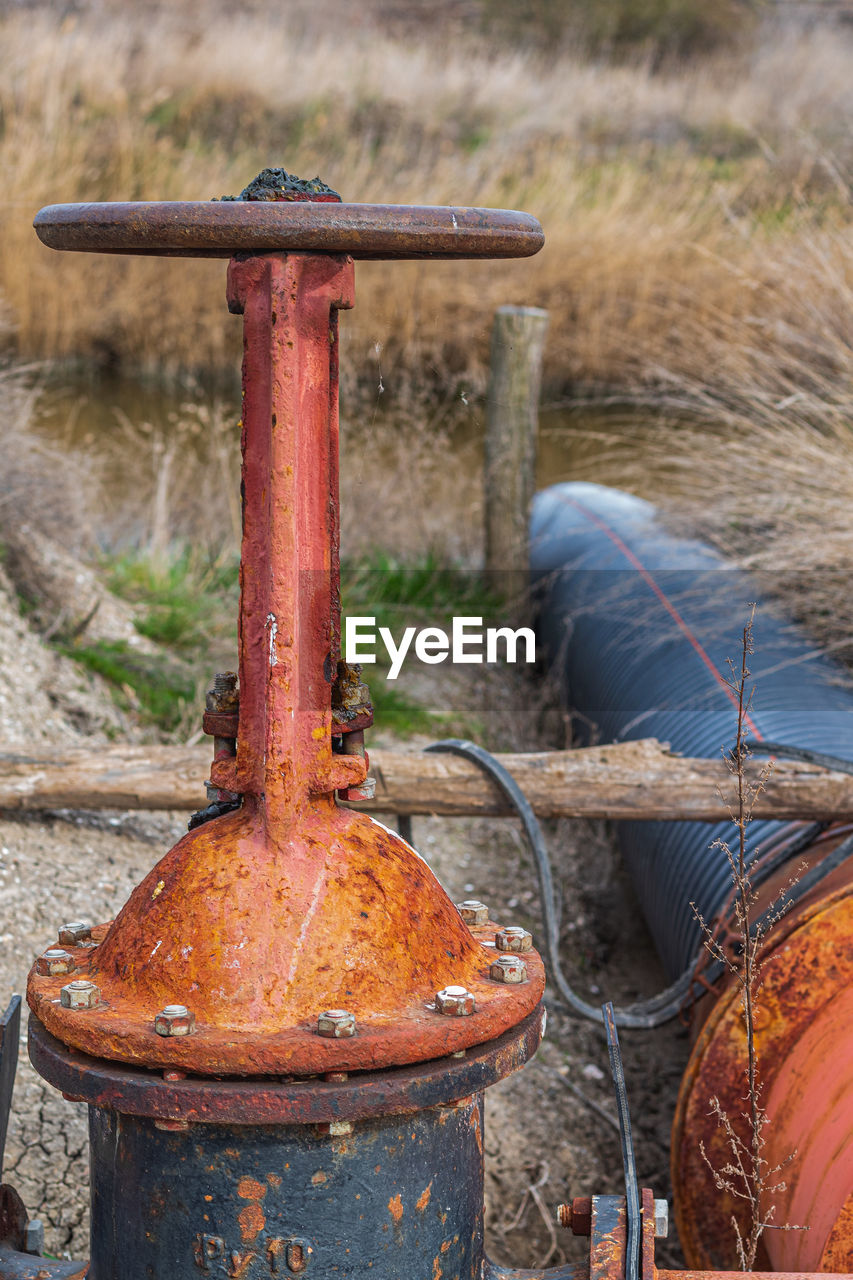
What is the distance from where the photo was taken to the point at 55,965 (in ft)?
5.08

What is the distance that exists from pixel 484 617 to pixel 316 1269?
4872mm

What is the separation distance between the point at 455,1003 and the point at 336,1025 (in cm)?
14

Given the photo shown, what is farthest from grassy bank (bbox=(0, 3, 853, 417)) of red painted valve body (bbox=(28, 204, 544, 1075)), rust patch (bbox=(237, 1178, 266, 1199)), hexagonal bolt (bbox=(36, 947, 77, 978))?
rust patch (bbox=(237, 1178, 266, 1199))

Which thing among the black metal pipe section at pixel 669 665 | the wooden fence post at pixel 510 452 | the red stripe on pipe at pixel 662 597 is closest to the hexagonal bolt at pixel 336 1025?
the black metal pipe section at pixel 669 665

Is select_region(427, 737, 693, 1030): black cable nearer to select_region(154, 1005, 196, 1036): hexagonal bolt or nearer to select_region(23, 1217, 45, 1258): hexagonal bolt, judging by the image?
select_region(23, 1217, 45, 1258): hexagonal bolt

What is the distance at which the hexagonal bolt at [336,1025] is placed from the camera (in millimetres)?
1318

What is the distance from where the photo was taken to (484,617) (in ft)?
20.3

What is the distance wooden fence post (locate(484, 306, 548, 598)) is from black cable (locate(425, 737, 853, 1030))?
3095 mm

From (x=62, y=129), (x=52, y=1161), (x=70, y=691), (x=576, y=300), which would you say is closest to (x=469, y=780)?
(x=52, y=1161)

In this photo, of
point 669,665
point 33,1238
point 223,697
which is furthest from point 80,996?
point 669,665

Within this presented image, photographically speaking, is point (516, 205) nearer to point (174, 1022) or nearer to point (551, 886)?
point (551, 886)

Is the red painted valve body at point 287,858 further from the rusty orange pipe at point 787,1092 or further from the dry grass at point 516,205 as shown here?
the rusty orange pipe at point 787,1092

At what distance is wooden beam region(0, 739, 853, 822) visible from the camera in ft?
10.4

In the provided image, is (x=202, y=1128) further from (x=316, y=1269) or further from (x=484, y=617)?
(x=484, y=617)
